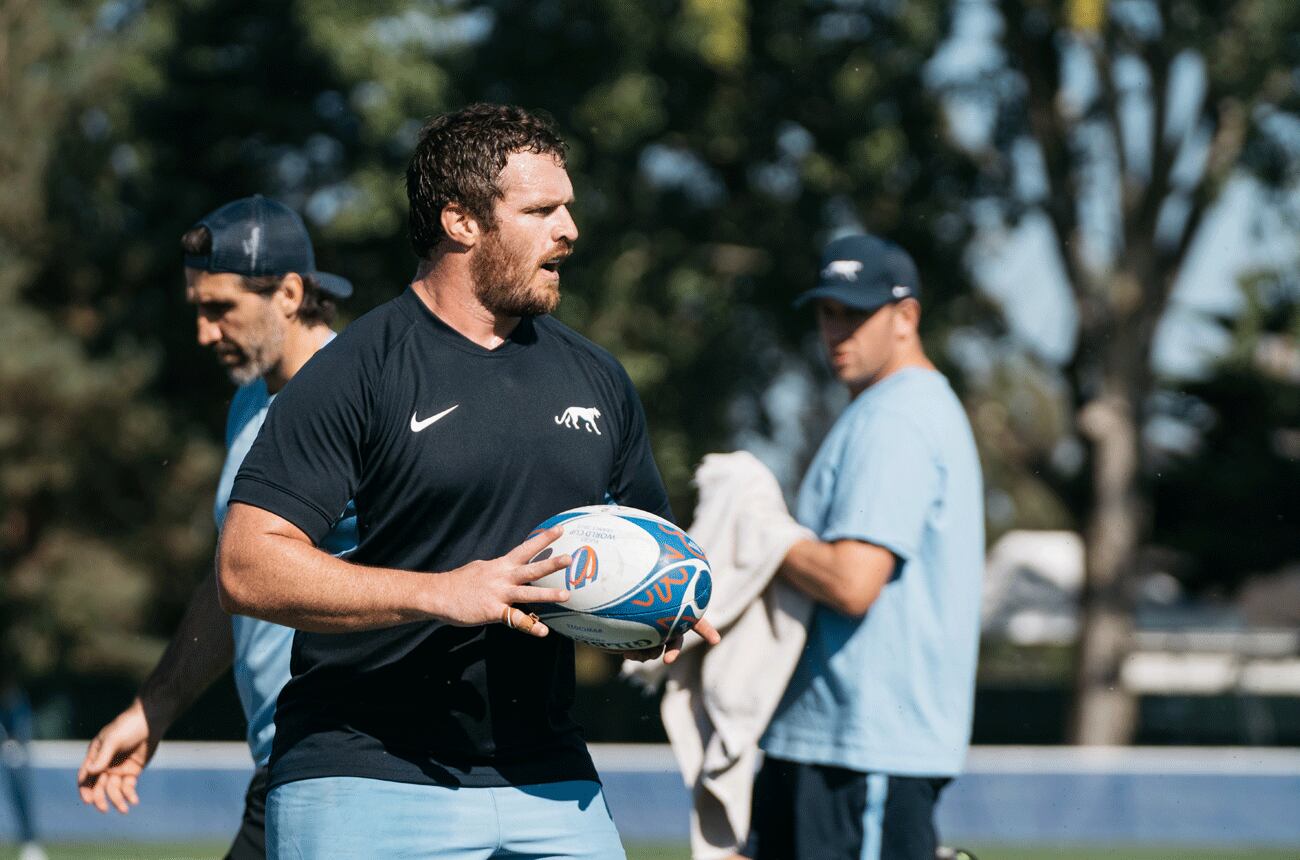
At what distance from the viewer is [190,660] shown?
4.69 metres

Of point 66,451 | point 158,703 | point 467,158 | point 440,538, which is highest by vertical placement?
point 467,158

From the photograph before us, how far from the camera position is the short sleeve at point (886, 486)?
15.4ft

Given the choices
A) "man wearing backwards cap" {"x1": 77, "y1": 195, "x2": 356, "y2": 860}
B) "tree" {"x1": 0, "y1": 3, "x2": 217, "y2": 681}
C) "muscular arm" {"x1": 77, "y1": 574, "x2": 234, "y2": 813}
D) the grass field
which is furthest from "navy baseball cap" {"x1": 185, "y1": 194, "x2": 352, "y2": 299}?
"tree" {"x1": 0, "y1": 3, "x2": 217, "y2": 681}

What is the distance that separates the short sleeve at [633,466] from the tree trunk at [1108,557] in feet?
62.8

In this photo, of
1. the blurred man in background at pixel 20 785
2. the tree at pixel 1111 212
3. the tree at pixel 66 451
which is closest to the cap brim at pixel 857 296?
the blurred man in background at pixel 20 785

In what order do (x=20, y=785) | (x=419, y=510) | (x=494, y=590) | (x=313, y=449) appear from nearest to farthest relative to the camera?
1. (x=494, y=590)
2. (x=313, y=449)
3. (x=419, y=510)
4. (x=20, y=785)

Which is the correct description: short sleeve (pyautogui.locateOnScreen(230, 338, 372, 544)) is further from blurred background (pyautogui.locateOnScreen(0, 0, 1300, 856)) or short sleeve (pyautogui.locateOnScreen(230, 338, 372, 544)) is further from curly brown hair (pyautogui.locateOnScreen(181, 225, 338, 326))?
blurred background (pyautogui.locateOnScreen(0, 0, 1300, 856))

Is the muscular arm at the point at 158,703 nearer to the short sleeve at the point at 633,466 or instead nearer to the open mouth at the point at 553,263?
the short sleeve at the point at 633,466

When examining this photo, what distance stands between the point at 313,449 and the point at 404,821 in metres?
0.75

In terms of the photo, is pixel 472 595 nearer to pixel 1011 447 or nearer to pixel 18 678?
pixel 1011 447

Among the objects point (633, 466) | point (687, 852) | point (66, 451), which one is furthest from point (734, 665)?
point (66, 451)

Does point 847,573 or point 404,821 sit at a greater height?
point 847,573

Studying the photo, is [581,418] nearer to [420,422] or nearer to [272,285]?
[420,422]

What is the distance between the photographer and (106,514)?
107ft
